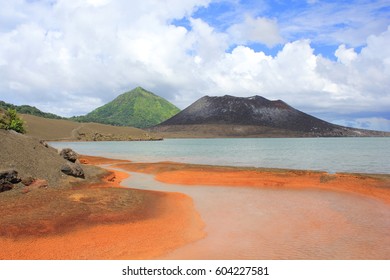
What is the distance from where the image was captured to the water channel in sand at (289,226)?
33.3 ft

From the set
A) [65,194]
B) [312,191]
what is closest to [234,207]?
[312,191]

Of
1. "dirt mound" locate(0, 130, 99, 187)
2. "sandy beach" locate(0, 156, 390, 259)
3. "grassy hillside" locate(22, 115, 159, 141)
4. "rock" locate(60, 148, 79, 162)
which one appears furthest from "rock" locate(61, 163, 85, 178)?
"grassy hillside" locate(22, 115, 159, 141)

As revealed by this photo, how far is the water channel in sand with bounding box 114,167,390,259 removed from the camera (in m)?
10.2

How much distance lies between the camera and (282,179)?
26.0 m

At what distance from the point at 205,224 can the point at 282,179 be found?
46.5 feet

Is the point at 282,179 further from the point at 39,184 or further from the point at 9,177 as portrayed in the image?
the point at 9,177

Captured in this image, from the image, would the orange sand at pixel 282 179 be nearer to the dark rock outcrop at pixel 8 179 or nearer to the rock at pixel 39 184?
the rock at pixel 39 184

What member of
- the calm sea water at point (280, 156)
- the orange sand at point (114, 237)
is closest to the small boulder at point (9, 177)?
the orange sand at point (114, 237)

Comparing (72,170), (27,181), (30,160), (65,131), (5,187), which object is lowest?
(5,187)

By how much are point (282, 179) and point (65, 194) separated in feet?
54.3

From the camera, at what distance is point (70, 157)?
93.9 ft

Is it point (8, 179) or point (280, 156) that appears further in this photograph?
point (280, 156)

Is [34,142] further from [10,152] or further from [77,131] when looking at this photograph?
[77,131]

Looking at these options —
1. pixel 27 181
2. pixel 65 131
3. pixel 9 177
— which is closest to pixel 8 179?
pixel 9 177
